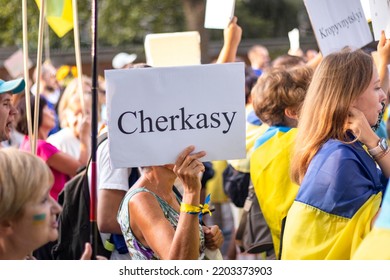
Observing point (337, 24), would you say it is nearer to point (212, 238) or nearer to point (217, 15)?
point (217, 15)

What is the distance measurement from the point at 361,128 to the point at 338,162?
0.18 metres

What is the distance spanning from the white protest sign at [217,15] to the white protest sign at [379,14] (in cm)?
117

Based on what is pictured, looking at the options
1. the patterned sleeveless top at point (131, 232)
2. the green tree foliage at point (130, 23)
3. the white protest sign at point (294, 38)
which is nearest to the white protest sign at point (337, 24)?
the patterned sleeveless top at point (131, 232)

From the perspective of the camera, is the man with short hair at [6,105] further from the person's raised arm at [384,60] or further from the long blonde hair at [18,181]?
the person's raised arm at [384,60]

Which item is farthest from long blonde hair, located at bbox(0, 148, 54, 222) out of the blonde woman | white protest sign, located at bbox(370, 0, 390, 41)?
white protest sign, located at bbox(370, 0, 390, 41)

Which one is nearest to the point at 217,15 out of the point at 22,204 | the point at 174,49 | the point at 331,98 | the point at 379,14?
the point at 174,49

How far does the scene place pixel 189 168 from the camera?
11.6 feet

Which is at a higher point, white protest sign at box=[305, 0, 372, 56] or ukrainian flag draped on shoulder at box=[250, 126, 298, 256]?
white protest sign at box=[305, 0, 372, 56]

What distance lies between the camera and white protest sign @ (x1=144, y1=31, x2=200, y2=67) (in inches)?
232

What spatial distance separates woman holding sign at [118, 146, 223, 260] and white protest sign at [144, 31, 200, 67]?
2007 millimetres

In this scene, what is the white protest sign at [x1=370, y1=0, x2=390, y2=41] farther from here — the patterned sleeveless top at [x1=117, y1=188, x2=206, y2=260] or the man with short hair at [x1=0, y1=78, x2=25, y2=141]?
the man with short hair at [x1=0, y1=78, x2=25, y2=141]
